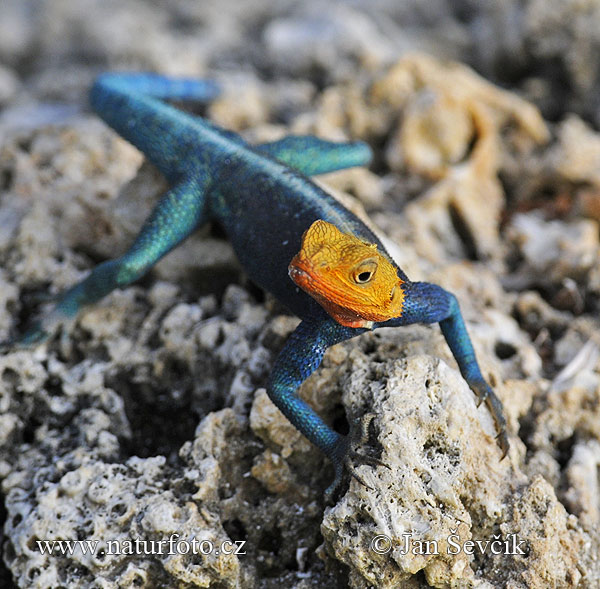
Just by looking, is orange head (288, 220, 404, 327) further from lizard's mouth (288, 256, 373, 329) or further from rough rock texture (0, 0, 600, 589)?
rough rock texture (0, 0, 600, 589)

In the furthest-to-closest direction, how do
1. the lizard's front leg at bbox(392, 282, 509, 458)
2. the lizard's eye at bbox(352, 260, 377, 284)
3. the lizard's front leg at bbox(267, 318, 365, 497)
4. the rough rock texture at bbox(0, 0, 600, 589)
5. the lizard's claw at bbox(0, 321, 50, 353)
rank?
the lizard's claw at bbox(0, 321, 50, 353), the lizard's front leg at bbox(392, 282, 509, 458), the lizard's front leg at bbox(267, 318, 365, 497), the rough rock texture at bbox(0, 0, 600, 589), the lizard's eye at bbox(352, 260, 377, 284)

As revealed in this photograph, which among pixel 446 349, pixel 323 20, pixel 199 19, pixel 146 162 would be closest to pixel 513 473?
pixel 446 349

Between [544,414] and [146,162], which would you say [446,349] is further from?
[146,162]

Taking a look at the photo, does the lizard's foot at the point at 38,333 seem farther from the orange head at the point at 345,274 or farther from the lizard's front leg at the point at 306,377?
the orange head at the point at 345,274

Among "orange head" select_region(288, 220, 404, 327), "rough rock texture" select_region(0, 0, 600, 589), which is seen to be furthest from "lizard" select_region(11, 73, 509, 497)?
"rough rock texture" select_region(0, 0, 600, 589)

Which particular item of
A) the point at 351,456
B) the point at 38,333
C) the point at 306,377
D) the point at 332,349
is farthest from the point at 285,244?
the point at 38,333
